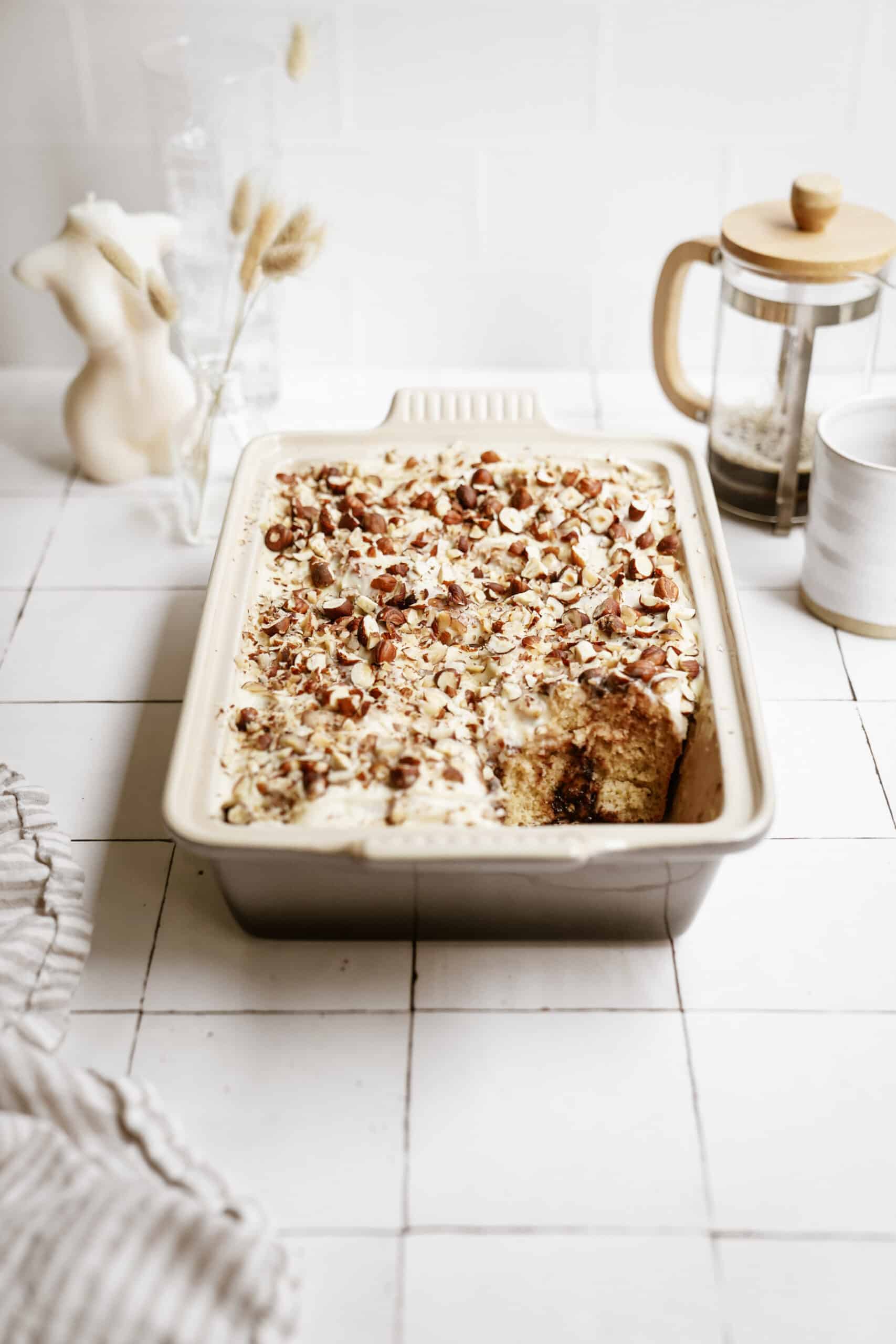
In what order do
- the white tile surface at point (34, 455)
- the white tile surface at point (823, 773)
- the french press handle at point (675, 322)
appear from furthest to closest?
1. the white tile surface at point (34, 455)
2. the french press handle at point (675, 322)
3. the white tile surface at point (823, 773)

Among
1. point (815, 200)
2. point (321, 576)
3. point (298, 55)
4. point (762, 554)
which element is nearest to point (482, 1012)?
point (321, 576)

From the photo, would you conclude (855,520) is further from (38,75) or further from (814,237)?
(38,75)

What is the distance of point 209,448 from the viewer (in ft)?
5.28

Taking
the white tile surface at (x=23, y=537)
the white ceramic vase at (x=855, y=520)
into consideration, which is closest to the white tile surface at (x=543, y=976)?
the white ceramic vase at (x=855, y=520)

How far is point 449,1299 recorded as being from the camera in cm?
89

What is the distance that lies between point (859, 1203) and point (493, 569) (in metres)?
0.66

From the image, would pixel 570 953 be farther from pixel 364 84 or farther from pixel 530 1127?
pixel 364 84

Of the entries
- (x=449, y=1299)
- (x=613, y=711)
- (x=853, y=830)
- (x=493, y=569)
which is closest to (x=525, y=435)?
(x=493, y=569)

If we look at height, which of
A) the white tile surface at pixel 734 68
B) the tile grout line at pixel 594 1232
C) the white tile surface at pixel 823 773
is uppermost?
the white tile surface at pixel 734 68

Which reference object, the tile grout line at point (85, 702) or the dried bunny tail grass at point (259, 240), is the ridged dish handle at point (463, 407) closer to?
the dried bunny tail grass at point (259, 240)

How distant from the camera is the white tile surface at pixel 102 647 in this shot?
1.41 meters

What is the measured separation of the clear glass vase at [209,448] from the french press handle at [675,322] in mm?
556

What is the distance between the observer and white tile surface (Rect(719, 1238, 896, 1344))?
0.87 metres

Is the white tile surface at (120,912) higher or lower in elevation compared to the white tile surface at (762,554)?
lower
